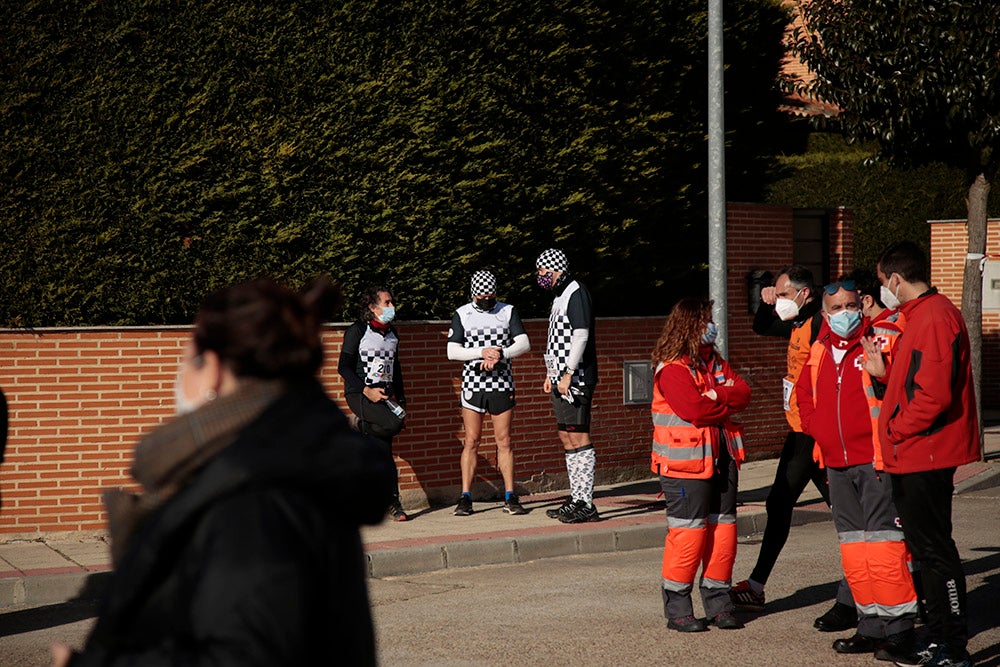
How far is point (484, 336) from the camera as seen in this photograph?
1073 centimetres

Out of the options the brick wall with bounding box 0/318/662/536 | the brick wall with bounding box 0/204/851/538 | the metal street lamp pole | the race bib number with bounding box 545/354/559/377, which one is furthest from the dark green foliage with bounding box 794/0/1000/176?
the brick wall with bounding box 0/318/662/536

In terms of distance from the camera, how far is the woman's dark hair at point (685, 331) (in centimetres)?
692

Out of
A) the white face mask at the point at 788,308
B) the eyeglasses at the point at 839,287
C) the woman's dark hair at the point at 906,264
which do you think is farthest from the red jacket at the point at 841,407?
the white face mask at the point at 788,308

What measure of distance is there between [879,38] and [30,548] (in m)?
10.3

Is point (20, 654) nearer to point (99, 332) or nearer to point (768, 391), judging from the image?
point (99, 332)

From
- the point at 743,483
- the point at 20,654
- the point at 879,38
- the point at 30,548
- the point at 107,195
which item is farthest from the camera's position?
the point at 879,38

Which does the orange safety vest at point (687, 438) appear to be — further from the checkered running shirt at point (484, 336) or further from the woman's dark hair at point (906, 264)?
the checkered running shirt at point (484, 336)

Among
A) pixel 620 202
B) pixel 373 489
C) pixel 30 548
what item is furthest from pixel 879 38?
pixel 373 489

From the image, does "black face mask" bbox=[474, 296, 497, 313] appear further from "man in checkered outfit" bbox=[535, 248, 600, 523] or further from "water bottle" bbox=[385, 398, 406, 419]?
"water bottle" bbox=[385, 398, 406, 419]

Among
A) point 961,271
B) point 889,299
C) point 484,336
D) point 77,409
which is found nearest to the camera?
point 889,299

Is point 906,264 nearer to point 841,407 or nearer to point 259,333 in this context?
point 841,407

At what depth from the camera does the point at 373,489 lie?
2373mm

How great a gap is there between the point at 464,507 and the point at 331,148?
3210 millimetres

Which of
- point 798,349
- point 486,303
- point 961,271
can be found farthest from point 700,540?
point 961,271
